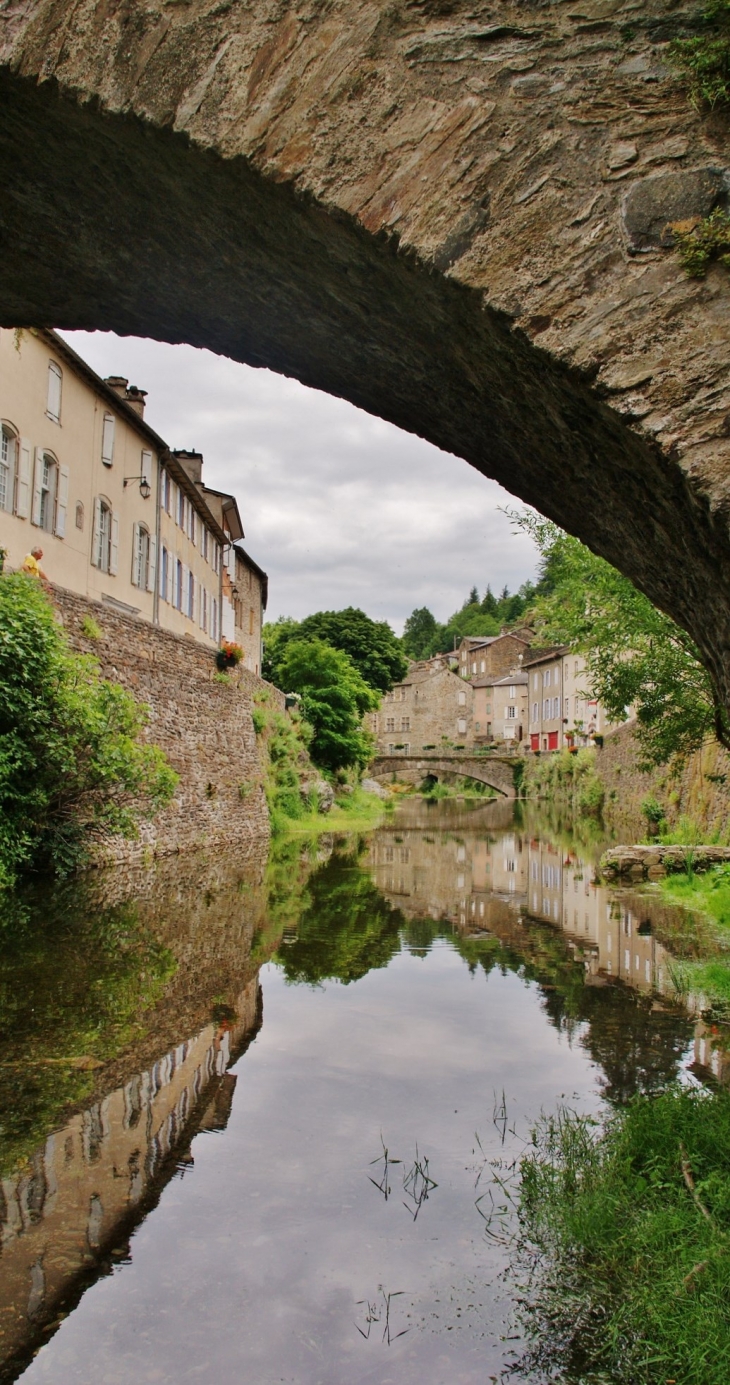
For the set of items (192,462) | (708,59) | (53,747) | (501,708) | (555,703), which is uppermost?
(192,462)

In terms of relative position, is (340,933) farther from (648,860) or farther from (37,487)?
(37,487)

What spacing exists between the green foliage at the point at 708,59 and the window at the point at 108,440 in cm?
1998

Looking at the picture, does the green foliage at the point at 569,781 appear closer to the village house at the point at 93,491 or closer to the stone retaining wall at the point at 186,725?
the village house at the point at 93,491

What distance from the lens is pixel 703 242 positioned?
2.64 m

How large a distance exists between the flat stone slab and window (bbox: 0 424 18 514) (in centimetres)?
1223

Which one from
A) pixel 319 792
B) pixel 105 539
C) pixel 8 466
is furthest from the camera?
pixel 319 792

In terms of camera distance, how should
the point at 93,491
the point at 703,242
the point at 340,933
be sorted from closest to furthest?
the point at 703,242
the point at 340,933
the point at 93,491

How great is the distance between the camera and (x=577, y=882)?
56.4 feet

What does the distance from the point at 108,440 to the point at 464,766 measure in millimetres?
38663

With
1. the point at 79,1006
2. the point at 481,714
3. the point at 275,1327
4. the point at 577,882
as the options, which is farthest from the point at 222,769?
the point at 481,714

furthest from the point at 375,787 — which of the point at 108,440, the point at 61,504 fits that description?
the point at 61,504

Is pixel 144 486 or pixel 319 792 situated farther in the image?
pixel 319 792

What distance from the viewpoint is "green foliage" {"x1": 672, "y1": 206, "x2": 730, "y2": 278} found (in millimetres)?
2631

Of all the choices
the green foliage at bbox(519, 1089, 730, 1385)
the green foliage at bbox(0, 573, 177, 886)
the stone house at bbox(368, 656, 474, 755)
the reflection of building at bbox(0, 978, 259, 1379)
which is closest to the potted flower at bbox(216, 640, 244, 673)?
the green foliage at bbox(0, 573, 177, 886)
